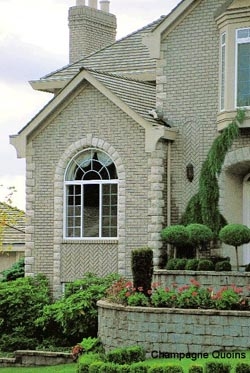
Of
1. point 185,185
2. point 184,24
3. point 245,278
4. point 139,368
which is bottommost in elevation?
point 139,368

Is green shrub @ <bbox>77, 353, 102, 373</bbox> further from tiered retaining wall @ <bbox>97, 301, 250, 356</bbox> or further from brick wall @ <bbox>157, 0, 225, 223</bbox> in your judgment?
brick wall @ <bbox>157, 0, 225, 223</bbox>

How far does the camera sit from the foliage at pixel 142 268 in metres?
26.1

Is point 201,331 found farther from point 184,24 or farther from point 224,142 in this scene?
point 184,24

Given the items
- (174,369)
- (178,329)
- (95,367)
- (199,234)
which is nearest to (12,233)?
(199,234)

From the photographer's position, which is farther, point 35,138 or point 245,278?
point 35,138

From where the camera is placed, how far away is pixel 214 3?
30.5 m

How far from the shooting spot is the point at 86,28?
37.8 metres

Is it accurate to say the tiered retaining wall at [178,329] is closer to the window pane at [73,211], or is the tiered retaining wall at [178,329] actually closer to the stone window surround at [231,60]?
the window pane at [73,211]

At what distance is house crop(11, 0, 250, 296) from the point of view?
29.7 m

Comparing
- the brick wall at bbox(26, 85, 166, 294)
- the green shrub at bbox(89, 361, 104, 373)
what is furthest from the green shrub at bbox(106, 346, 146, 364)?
the brick wall at bbox(26, 85, 166, 294)

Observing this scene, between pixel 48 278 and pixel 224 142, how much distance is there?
617 cm

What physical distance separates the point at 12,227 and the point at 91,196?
12944 mm

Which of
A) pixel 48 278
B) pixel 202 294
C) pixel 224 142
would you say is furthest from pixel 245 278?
pixel 48 278

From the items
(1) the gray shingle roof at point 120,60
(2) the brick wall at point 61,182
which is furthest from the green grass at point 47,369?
(1) the gray shingle roof at point 120,60
